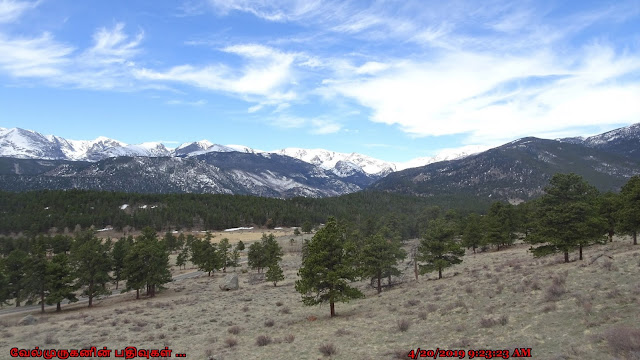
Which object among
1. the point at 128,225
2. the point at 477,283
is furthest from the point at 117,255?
the point at 128,225

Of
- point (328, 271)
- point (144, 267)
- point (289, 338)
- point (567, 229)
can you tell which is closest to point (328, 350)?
point (289, 338)

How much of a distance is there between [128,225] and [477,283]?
585 feet

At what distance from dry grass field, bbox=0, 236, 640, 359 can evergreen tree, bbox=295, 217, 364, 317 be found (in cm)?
171

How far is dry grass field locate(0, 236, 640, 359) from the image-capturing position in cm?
1463

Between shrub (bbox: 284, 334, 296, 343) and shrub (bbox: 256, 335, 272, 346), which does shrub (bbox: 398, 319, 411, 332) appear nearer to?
shrub (bbox: 284, 334, 296, 343)

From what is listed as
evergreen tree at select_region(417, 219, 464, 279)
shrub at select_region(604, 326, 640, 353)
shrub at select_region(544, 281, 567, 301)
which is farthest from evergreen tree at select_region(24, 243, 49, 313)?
shrub at select_region(604, 326, 640, 353)

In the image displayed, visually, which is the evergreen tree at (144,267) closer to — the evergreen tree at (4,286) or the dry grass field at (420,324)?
the dry grass field at (420,324)

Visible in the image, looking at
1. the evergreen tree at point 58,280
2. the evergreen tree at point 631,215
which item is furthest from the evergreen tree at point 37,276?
the evergreen tree at point 631,215

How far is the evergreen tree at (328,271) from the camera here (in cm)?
2751

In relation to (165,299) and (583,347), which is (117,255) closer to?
(165,299)

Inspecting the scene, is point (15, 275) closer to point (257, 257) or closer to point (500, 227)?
point (257, 257)
